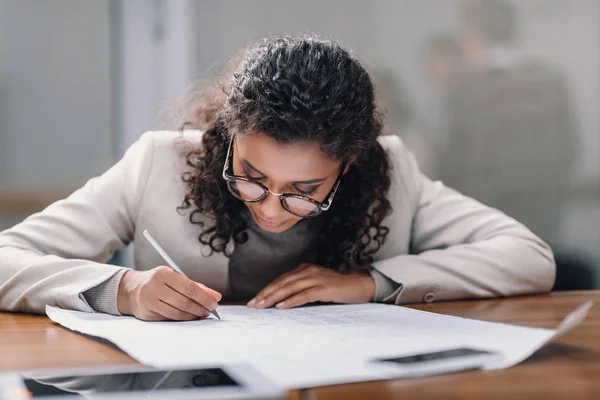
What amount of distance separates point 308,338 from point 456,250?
65cm

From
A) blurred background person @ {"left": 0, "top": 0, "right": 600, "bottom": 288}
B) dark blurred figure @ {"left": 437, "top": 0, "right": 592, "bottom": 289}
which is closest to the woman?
blurred background person @ {"left": 0, "top": 0, "right": 600, "bottom": 288}

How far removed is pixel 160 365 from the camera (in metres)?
0.80

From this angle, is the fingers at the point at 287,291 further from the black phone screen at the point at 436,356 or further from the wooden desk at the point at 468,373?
the black phone screen at the point at 436,356

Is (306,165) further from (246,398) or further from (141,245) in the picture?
(246,398)

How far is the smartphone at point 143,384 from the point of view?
25.4 inches

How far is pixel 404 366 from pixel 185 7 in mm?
2543

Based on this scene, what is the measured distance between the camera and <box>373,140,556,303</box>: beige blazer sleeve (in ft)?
4.78

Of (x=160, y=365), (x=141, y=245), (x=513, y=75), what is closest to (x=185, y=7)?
(x=513, y=75)

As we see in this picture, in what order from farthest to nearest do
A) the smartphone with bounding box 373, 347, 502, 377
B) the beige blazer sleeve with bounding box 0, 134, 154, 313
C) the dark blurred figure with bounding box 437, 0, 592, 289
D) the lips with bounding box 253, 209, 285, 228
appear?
the dark blurred figure with bounding box 437, 0, 592, 289, the lips with bounding box 253, 209, 285, 228, the beige blazer sleeve with bounding box 0, 134, 154, 313, the smartphone with bounding box 373, 347, 502, 377

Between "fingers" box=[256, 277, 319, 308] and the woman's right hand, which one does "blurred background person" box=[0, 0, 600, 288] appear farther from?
the woman's right hand

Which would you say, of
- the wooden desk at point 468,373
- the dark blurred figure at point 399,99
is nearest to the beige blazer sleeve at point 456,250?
the wooden desk at point 468,373

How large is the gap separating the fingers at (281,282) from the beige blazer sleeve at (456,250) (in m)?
0.15

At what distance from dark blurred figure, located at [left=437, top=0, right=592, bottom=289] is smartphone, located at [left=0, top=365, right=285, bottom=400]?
290cm

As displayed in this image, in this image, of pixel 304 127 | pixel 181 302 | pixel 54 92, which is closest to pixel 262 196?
pixel 304 127
